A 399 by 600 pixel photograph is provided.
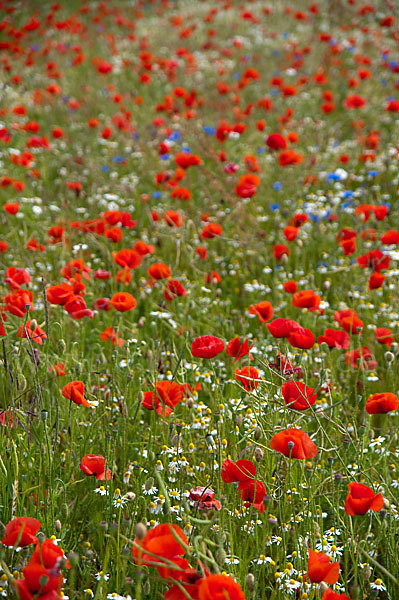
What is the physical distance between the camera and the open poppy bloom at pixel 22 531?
1.40 meters

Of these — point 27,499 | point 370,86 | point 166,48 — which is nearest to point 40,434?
point 27,499

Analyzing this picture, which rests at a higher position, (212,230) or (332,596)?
(212,230)

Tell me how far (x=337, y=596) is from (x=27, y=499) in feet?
3.70

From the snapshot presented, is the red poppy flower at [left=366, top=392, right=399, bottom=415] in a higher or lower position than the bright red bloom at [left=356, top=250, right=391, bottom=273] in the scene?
lower

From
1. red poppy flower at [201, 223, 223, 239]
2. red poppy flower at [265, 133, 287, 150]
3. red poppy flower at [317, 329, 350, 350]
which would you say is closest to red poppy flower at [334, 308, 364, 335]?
red poppy flower at [317, 329, 350, 350]

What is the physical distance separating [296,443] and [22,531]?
2.34 ft

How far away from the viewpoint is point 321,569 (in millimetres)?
1482

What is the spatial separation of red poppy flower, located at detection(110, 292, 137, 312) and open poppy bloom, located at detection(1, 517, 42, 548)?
1.16m

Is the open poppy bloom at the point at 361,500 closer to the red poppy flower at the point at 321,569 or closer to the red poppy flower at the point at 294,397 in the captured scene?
the red poppy flower at the point at 321,569

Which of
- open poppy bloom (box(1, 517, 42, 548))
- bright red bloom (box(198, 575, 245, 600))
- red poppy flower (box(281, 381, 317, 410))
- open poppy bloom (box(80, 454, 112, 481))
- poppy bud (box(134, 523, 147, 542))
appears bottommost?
open poppy bloom (box(80, 454, 112, 481))

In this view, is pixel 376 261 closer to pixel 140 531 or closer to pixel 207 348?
pixel 207 348

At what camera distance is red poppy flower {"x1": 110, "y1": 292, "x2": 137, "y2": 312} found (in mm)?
2516

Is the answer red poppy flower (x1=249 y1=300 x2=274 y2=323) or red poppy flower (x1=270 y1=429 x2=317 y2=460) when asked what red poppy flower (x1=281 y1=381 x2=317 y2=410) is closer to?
red poppy flower (x1=270 y1=429 x2=317 y2=460)

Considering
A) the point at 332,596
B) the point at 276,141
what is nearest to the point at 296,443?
the point at 332,596
